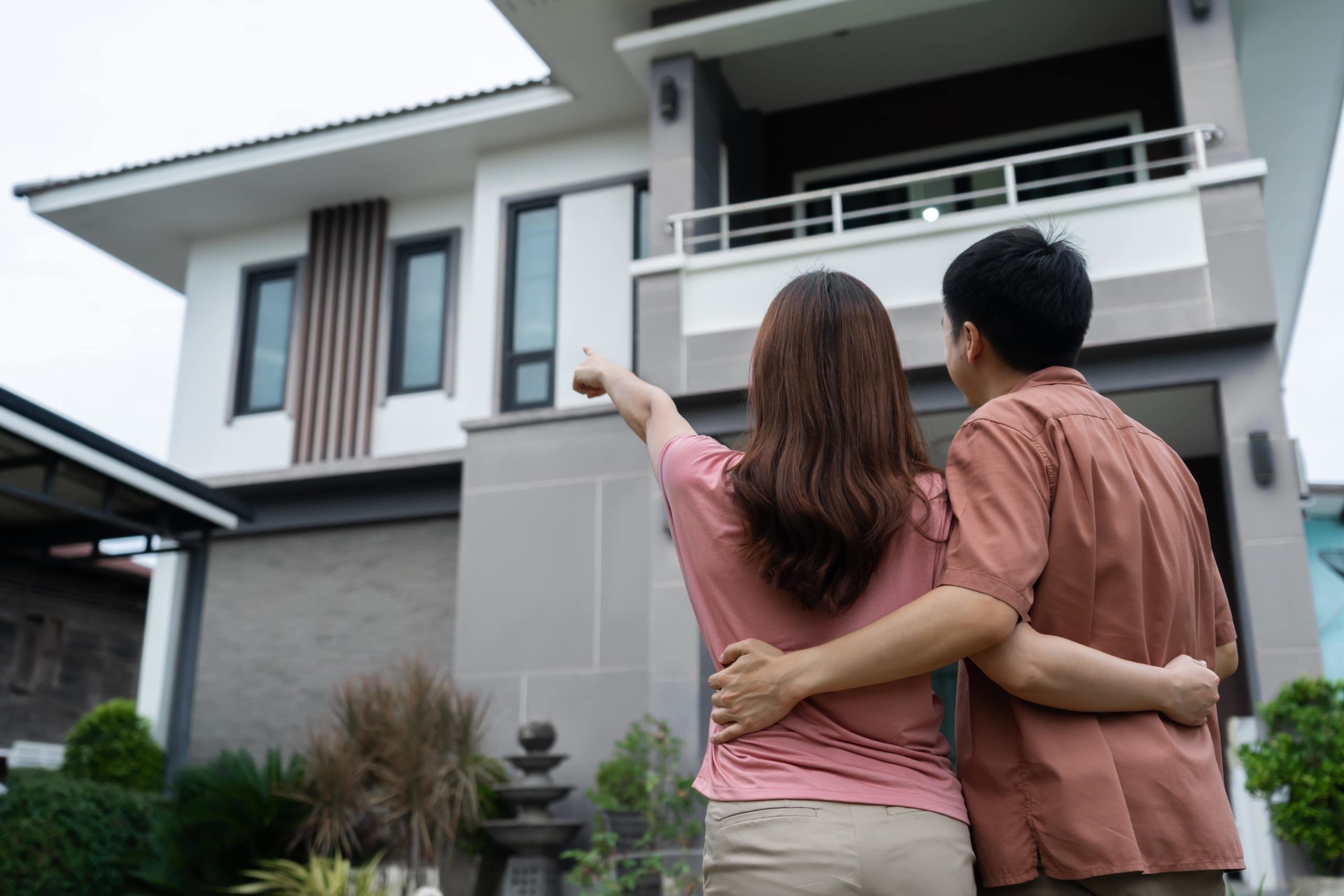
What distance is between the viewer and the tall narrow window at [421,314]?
33.8ft

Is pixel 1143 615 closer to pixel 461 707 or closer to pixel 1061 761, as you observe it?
pixel 1061 761

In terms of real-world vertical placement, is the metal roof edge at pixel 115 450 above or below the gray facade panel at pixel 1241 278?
below

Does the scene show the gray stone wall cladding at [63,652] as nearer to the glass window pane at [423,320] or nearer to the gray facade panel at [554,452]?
the glass window pane at [423,320]

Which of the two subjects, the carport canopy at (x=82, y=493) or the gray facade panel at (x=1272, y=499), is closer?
the gray facade panel at (x=1272, y=499)

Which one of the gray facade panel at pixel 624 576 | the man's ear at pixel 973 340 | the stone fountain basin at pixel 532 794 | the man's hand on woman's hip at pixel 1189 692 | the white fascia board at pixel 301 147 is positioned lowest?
the stone fountain basin at pixel 532 794

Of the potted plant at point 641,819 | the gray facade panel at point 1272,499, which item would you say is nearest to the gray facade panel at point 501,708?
the potted plant at point 641,819

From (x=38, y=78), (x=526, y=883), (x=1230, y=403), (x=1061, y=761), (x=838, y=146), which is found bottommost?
(x=526, y=883)

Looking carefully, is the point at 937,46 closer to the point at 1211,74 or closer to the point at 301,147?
the point at 1211,74

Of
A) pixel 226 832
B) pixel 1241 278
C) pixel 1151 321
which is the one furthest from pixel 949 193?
pixel 226 832

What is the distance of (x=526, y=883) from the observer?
7184 mm

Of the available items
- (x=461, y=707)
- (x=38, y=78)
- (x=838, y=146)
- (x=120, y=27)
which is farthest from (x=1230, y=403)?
(x=38, y=78)

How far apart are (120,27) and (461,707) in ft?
71.0

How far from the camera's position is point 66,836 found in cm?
748

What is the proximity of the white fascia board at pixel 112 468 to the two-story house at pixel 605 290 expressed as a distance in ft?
2.50
